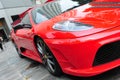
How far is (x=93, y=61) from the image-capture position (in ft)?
12.2

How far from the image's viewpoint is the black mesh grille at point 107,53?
371cm

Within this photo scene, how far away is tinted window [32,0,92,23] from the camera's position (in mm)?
5035

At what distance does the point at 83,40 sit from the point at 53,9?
1780 mm

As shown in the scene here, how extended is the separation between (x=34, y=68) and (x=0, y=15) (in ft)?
80.4

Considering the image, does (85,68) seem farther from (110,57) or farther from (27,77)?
(27,77)

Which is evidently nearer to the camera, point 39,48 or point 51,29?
point 51,29

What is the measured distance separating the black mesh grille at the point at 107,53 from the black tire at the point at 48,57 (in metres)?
0.78

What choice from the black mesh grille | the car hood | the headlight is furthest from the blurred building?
the black mesh grille

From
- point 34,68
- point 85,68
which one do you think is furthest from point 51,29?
point 34,68

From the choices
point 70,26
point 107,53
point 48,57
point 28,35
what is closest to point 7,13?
point 28,35

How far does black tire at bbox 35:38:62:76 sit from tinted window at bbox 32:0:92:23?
504 millimetres

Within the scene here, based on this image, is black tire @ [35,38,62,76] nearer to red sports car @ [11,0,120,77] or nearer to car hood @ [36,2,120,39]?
red sports car @ [11,0,120,77]

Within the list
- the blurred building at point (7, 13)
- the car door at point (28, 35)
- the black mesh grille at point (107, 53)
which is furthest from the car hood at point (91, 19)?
the blurred building at point (7, 13)

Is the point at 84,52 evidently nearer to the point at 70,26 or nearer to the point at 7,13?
the point at 70,26
